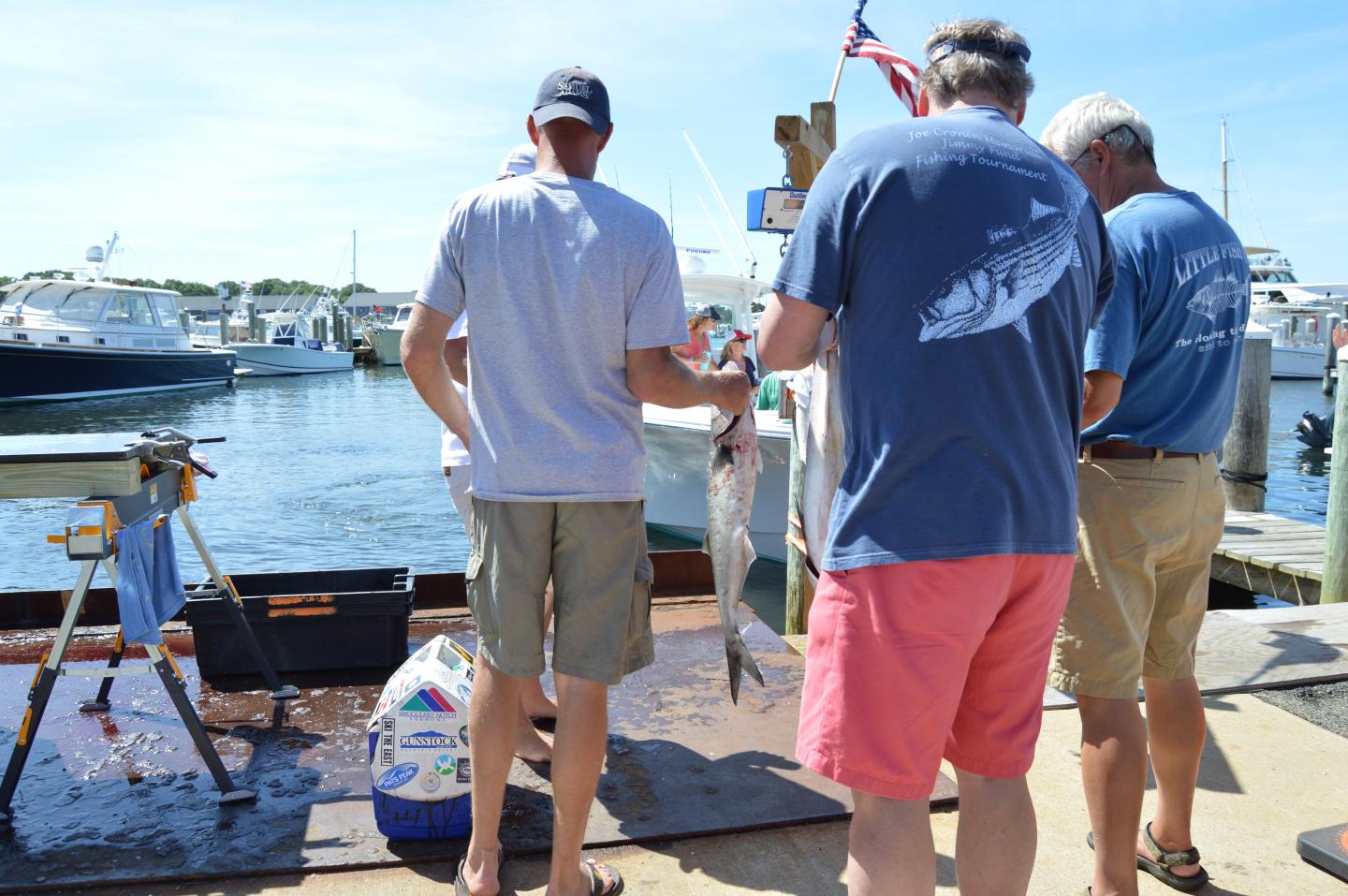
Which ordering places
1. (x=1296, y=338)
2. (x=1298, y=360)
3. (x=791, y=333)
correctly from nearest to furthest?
(x=791, y=333) < (x=1298, y=360) < (x=1296, y=338)

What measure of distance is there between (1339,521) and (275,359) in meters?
47.0

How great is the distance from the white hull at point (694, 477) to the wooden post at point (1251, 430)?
170 inches

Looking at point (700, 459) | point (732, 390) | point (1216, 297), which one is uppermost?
point (1216, 297)

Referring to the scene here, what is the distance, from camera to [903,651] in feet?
5.65

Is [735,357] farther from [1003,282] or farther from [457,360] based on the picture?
[1003,282]

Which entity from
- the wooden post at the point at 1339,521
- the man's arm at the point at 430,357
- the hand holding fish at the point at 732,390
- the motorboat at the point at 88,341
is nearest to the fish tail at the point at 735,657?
the hand holding fish at the point at 732,390

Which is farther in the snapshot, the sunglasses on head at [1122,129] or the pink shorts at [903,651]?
the sunglasses on head at [1122,129]

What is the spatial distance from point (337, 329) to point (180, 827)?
2517 inches

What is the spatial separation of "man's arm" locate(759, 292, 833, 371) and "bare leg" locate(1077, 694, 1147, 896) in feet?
3.79

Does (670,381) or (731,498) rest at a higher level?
(670,381)

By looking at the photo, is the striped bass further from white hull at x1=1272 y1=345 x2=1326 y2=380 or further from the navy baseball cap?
white hull at x1=1272 y1=345 x2=1326 y2=380

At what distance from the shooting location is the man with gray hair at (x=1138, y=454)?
2287 millimetres

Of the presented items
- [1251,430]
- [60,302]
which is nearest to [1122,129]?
[1251,430]

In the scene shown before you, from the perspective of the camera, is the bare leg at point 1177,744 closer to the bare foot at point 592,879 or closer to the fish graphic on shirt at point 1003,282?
the fish graphic on shirt at point 1003,282
